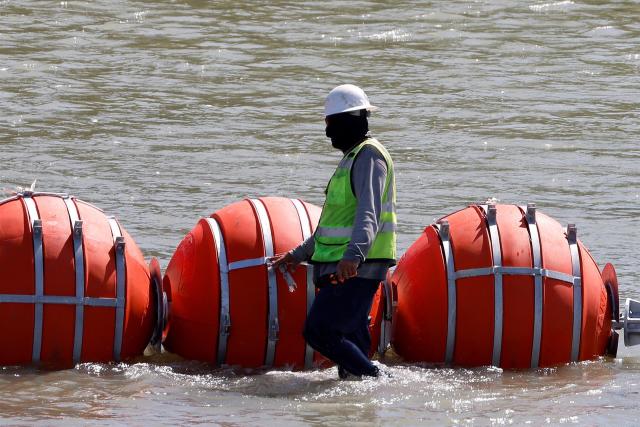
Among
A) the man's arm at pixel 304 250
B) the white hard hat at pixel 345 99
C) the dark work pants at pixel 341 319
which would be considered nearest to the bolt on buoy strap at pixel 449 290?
the dark work pants at pixel 341 319

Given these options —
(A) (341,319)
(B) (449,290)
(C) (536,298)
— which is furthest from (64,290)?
(C) (536,298)

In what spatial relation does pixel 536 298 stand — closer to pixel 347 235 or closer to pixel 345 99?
pixel 347 235

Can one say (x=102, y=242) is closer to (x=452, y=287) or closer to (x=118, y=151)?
(x=452, y=287)

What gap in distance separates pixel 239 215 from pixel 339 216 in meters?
0.91

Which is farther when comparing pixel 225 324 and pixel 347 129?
pixel 225 324

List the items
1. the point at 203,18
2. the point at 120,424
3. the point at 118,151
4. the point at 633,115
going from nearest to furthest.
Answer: the point at 120,424
the point at 118,151
the point at 633,115
the point at 203,18

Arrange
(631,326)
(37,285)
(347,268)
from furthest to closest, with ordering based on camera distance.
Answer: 1. (631,326)
2. (37,285)
3. (347,268)

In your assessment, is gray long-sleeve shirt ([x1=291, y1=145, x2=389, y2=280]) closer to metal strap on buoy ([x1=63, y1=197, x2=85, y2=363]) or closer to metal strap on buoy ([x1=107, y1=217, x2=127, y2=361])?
metal strap on buoy ([x1=107, y1=217, x2=127, y2=361])

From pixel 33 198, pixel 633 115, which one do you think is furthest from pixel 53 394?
pixel 633 115

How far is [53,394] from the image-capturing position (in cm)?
816

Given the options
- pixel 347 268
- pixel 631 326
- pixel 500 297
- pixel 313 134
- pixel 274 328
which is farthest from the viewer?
pixel 313 134

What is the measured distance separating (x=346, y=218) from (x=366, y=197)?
263 millimetres

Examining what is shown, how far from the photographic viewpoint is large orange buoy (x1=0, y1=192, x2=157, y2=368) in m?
8.32

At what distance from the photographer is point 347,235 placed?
809cm
